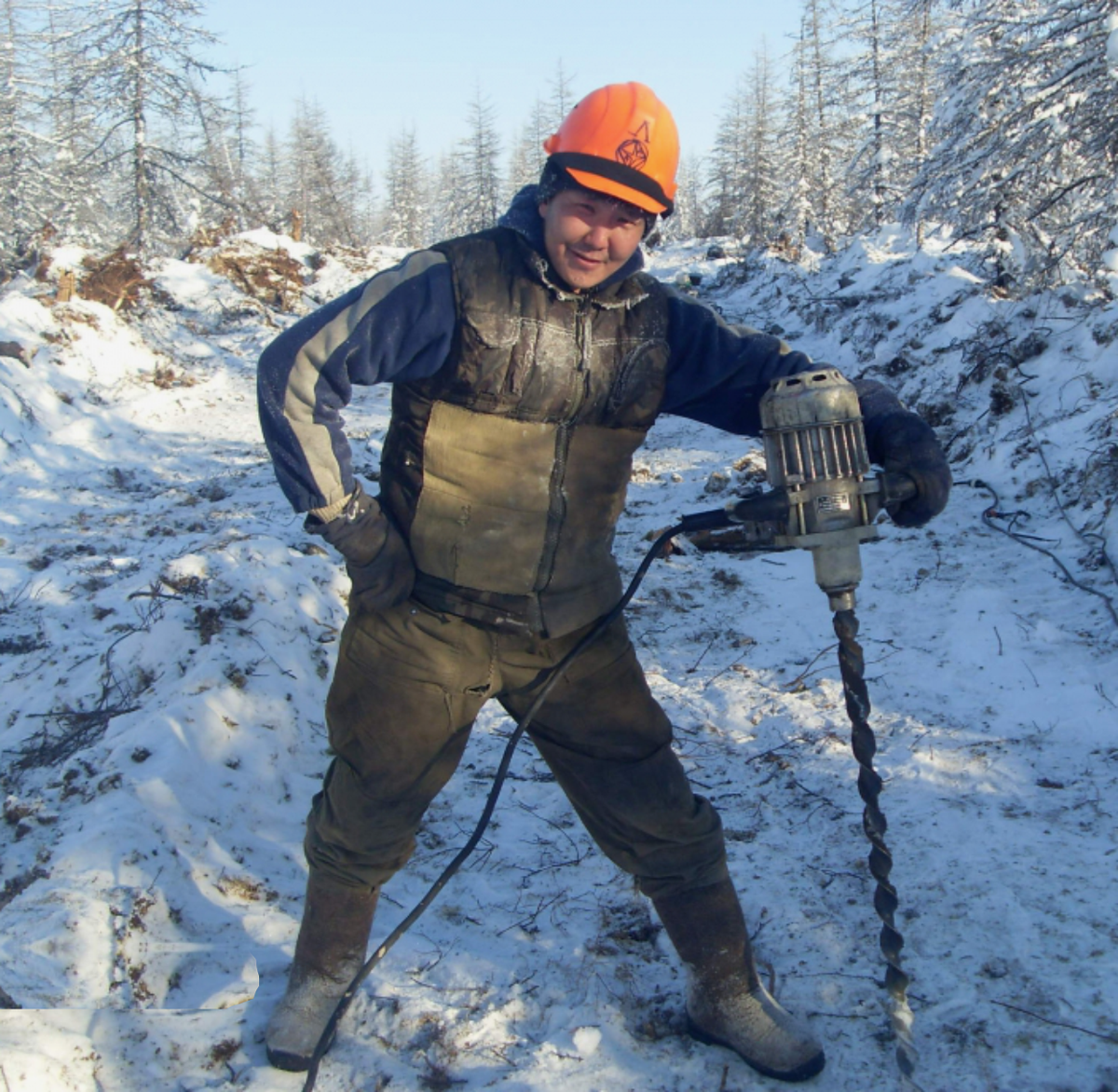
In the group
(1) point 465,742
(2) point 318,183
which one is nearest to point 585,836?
(1) point 465,742

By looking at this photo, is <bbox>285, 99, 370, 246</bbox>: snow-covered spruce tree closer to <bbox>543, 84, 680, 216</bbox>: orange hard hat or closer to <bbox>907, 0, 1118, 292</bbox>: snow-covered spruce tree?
<bbox>907, 0, 1118, 292</bbox>: snow-covered spruce tree

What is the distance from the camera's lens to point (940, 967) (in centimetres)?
280

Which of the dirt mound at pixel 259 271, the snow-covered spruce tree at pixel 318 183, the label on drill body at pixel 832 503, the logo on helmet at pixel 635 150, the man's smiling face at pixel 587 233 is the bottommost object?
the label on drill body at pixel 832 503

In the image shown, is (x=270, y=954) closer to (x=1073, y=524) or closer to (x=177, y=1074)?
Answer: (x=177, y=1074)

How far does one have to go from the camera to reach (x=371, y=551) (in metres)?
2.32

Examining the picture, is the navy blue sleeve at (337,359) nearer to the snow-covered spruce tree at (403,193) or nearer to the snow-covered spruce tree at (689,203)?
the snow-covered spruce tree at (403,193)

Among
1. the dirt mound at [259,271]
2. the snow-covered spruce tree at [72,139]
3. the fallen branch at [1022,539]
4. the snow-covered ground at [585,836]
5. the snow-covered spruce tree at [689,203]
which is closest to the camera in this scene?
the snow-covered ground at [585,836]

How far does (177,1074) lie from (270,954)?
0.68m

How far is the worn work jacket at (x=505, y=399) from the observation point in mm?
2223

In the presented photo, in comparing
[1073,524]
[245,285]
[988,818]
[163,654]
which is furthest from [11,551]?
[245,285]

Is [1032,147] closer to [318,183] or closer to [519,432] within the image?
[519,432]

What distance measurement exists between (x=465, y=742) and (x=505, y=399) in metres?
0.94

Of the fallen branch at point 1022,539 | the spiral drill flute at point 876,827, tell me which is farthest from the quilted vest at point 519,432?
the fallen branch at point 1022,539

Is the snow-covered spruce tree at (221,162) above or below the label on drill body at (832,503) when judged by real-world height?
above
